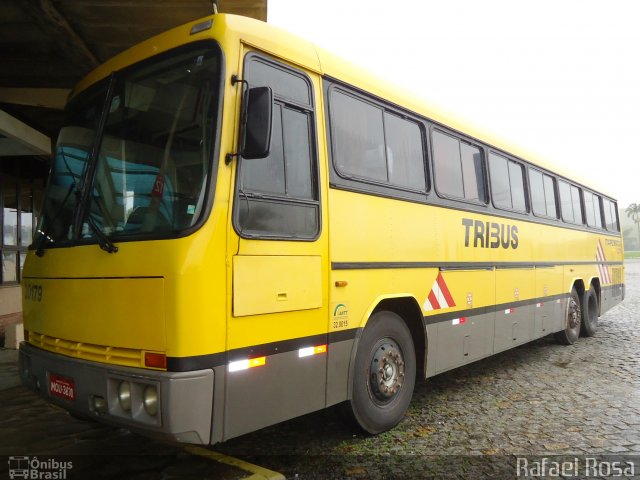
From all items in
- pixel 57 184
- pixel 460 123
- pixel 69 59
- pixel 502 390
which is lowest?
pixel 502 390

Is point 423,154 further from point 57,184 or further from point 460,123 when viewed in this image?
point 57,184

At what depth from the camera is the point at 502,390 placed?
594 cm

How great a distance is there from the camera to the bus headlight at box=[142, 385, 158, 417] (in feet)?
9.20

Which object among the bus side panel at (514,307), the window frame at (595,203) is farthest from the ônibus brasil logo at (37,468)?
the window frame at (595,203)

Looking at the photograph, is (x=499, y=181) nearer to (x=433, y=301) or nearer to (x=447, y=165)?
(x=447, y=165)

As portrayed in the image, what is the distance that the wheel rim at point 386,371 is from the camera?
4273 millimetres

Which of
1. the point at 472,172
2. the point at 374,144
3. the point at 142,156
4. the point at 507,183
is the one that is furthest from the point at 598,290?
the point at 142,156

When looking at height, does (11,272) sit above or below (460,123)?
below

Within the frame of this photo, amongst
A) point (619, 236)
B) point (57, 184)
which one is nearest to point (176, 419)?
point (57, 184)

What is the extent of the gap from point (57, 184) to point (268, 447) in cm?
280

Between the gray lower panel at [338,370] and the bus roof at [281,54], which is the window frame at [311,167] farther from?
the gray lower panel at [338,370]

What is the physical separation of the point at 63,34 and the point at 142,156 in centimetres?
525

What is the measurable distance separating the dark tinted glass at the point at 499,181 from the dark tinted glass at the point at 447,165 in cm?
94

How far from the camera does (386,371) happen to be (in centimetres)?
439
